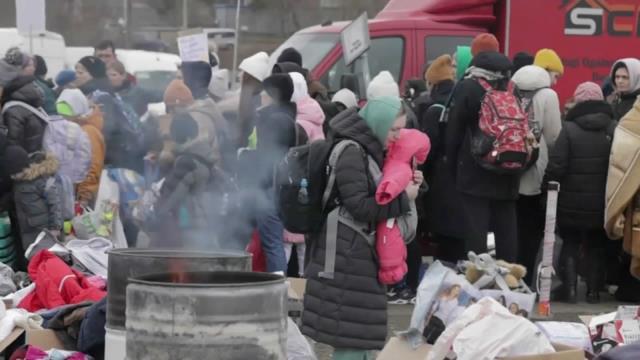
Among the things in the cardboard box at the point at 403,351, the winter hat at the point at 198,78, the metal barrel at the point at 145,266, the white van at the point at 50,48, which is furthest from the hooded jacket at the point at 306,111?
the white van at the point at 50,48

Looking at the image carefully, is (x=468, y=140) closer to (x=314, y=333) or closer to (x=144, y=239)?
(x=144, y=239)

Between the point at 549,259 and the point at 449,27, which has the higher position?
the point at 449,27

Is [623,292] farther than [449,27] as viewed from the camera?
No

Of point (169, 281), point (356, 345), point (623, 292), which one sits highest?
point (169, 281)

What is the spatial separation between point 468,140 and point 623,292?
6.94 ft

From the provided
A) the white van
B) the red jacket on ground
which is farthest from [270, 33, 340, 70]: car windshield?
the white van

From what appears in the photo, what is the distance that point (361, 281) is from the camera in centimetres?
700

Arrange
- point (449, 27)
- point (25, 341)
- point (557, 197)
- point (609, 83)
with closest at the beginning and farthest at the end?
point (25, 341) < point (557, 197) < point (609, 83) < point (449, 27)

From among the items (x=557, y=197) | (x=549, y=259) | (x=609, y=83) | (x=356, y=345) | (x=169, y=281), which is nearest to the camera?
(x=169, y=281)

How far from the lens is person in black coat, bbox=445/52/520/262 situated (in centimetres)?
997

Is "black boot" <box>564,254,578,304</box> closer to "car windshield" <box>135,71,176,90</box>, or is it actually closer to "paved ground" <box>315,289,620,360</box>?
"paved ground" <box>315,289,620,360</box>

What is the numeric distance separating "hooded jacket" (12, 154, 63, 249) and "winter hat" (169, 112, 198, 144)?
121cm

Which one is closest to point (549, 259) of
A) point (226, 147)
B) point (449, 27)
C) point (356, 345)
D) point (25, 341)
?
point (226, 147)

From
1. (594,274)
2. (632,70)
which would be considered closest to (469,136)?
(632,70)
